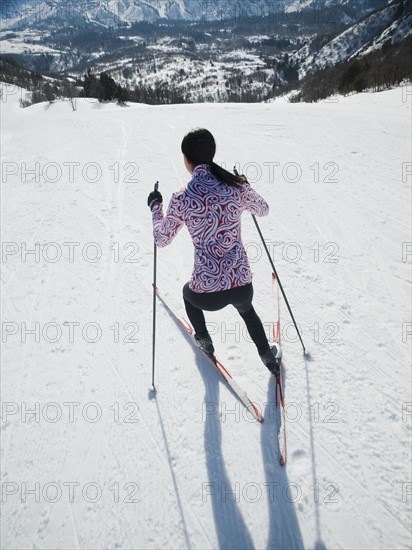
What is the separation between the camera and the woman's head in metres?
1.88

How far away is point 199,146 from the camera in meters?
1.89

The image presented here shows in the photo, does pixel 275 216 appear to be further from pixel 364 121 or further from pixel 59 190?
pixel 364 121

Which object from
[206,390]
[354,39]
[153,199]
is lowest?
[206,390]

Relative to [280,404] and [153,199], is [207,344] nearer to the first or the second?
[280,404]

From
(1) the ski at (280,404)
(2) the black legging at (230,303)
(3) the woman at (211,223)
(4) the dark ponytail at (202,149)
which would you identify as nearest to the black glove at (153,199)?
(3) the woman at (211,223)

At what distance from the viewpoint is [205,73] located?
155875 mm

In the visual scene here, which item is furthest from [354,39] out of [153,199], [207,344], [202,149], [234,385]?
[234,385]

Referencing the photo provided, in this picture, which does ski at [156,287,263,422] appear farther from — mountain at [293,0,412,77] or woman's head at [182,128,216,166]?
mountain at [293,0,412,77]

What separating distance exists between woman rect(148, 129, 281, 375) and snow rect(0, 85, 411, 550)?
3.21 feet

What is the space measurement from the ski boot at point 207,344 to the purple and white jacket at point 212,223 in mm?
751

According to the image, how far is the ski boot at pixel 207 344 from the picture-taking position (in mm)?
2898

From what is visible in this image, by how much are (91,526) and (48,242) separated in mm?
4699

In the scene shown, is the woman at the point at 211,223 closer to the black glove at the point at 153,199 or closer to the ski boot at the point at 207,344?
the black glove at the point at 153,199

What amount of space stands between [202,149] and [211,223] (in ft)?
1.54
